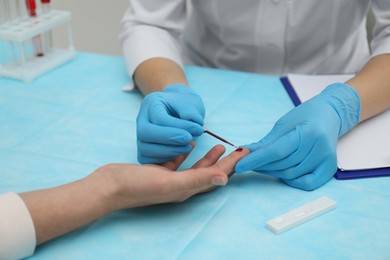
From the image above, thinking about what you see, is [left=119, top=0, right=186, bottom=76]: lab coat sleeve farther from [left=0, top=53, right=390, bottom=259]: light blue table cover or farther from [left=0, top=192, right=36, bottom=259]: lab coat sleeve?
[left=0, top=192, right=36, bottom=259]: lab coat sleeve

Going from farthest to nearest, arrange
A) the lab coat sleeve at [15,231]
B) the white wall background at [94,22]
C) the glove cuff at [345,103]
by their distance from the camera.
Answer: the white wall background at [94,22], the glove cuff at [345,103], the lab coat sleeve at [15,231]

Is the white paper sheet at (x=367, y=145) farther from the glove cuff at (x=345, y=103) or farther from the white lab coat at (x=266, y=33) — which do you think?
the white lab coat at (x=266, y=33)

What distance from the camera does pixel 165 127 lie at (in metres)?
0.99

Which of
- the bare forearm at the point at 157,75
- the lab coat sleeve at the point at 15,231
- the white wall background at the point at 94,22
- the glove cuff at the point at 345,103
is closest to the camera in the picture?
the lab coat sleeve at the point at 15,231

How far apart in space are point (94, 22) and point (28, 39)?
1.26m

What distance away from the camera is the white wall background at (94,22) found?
2.65m

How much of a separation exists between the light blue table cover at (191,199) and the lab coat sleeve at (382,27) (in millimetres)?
281

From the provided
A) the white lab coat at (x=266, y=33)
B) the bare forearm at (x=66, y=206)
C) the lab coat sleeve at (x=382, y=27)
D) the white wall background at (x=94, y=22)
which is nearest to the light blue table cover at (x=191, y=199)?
the bare forearm at (x=66, y=206)

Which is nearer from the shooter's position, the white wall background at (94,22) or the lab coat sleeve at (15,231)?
the lab coat sleeve at (15,231)

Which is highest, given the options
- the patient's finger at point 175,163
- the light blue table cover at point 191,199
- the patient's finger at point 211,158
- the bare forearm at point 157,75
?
the bare forearm at point 157,75

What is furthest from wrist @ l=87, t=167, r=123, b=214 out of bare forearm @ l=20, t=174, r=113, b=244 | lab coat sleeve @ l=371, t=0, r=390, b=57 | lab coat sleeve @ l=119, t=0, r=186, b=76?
lab coat sleeve @ l=371, t=0, r=390, b=57

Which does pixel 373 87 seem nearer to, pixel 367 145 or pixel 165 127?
pixel 367 145

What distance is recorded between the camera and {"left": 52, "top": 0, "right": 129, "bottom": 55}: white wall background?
104 inches

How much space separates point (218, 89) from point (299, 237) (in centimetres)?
63
